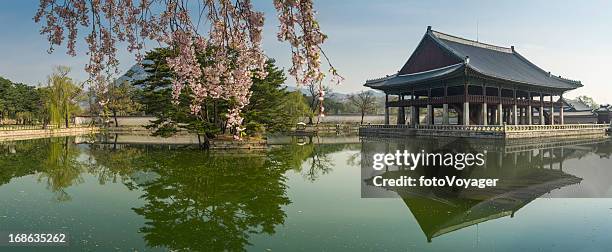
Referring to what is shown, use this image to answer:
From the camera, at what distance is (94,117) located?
232 ft

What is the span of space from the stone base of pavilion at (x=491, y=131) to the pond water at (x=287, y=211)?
53.6 ft

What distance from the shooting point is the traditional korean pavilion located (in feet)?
123

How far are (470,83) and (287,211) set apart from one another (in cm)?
3210

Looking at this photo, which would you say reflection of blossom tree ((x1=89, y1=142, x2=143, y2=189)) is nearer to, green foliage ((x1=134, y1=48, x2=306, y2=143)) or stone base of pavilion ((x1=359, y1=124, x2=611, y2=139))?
green foliage ((x1=134, y1=48, x2=306, y2=143))

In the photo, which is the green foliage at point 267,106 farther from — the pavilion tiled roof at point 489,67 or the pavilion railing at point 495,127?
the pavilion tiled roof at point 489,67

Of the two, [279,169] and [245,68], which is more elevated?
[245,68]

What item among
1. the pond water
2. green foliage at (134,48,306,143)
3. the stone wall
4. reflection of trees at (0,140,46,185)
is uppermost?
green foliage at (134,48,306,143)

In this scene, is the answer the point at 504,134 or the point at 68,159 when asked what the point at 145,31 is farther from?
the point at 504,134

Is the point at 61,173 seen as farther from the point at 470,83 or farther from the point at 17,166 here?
the point at 470,83

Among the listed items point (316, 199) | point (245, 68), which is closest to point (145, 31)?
point (245, 68)

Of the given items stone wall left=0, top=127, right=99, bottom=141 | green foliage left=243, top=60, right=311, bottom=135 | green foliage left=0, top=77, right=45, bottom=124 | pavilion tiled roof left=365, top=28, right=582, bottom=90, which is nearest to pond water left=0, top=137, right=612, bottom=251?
green foliage left=243, top=60, right=311, bottom=135

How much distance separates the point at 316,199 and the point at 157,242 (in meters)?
4.91

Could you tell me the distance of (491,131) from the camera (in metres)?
32.8

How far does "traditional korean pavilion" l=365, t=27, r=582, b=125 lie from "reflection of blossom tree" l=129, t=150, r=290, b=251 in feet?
83.2
